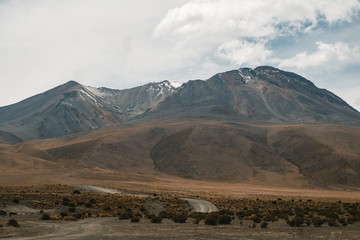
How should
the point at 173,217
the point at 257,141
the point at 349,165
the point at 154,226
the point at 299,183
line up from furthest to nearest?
the point at 257,141 → the point at 349,165 → the point at 299,183 → the point at 173,217 → the point at 154,226

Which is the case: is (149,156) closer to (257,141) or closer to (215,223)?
(257,141)

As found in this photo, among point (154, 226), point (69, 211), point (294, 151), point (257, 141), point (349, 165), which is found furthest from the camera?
point (257, 141)

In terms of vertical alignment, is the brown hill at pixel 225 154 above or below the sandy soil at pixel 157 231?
above

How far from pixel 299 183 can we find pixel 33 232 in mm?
98390

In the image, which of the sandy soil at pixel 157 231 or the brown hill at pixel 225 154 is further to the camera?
the brown hill at pixel 225 154

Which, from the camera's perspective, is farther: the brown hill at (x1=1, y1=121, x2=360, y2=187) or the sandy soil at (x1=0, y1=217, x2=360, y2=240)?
the brown hill at (x1=1, y1=121, x2=360, y2=187)

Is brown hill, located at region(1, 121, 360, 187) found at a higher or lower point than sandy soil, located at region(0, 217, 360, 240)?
higher

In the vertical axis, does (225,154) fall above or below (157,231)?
above

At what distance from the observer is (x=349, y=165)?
390 feet

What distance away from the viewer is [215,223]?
28.1 metres

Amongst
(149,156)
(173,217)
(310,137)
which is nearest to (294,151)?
(310,137)

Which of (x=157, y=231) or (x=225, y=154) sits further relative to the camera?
(x=225, y=154)

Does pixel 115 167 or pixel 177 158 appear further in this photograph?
pixel 177 158

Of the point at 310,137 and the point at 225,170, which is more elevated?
the point at 310,137
